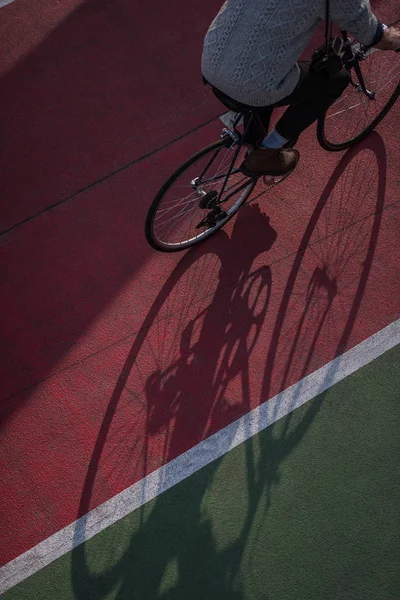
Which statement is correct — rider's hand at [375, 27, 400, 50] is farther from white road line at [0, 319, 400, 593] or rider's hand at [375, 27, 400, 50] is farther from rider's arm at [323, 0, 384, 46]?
white road line at [0, 319, 400, 593]

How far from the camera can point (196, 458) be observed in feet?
12.9

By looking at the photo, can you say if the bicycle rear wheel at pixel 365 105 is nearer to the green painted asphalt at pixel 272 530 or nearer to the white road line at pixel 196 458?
the white road line at pixel 196 458

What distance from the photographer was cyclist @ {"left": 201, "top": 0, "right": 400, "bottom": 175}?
296 cm

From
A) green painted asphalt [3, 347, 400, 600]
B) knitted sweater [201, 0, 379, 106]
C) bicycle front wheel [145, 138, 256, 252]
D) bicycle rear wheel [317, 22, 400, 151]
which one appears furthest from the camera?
bicycle rear wheel [317, 22, 400, 151]

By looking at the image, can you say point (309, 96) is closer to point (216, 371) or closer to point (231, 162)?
point (231, 162)

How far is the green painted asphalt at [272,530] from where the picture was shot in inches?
144

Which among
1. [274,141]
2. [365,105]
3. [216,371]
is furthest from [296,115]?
[216,371]

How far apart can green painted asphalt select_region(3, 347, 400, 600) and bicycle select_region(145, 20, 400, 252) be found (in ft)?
5.11

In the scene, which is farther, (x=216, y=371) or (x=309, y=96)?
(x=216, y=371)

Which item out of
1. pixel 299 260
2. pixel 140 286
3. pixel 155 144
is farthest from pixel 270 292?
pixel 155 144

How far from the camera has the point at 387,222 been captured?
463 centimetres

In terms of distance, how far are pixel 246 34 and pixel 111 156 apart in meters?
2.08

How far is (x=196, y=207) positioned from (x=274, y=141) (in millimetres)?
891

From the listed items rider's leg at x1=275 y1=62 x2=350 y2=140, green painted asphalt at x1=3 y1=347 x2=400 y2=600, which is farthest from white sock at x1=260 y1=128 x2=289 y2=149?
green painted asphalt at x1=3 y1=347 x2=400 y2=600
